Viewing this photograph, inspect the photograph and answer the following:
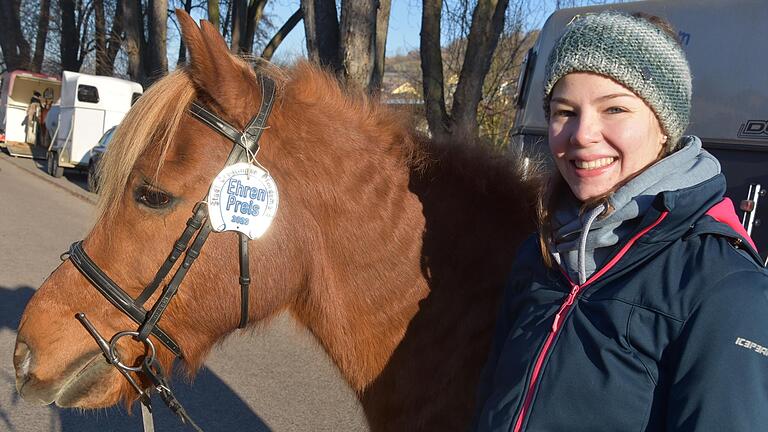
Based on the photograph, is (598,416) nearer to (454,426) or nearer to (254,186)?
(454,426)

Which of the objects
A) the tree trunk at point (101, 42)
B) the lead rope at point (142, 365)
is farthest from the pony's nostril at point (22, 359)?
the tree trunk at point (101, 42)

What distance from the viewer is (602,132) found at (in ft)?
4.36

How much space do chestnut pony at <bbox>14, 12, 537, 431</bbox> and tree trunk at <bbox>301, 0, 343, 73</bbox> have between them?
4432mm

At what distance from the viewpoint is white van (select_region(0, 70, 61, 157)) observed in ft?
69.8

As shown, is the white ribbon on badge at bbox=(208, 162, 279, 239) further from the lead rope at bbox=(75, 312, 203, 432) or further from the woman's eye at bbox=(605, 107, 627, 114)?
the woman's eye at bbox=(605, 107, 627, 114)

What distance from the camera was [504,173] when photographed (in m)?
2.01

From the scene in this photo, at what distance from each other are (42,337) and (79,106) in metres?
16.4

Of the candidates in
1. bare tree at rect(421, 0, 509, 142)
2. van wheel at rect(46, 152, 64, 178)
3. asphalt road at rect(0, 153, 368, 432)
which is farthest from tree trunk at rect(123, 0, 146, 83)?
bare tree at rect(421, 0, 509, 142)

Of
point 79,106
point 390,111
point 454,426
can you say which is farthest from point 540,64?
point 79,106

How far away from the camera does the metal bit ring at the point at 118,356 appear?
5.72ft

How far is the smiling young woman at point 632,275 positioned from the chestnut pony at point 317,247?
393 millimetres

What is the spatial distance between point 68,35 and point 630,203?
97.3 feet

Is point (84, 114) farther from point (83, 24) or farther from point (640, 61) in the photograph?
point (83, 24)

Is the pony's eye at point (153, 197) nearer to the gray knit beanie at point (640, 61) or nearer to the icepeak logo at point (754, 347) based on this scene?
the gray knit beanie at point (640, 61)
